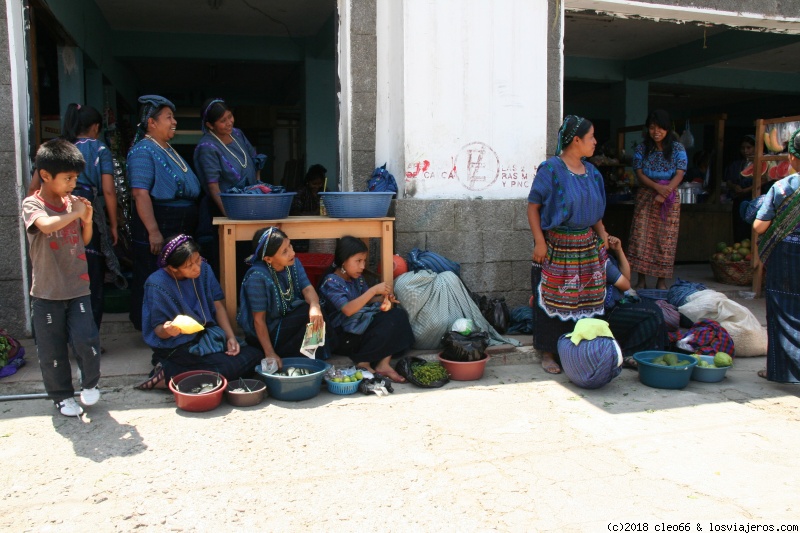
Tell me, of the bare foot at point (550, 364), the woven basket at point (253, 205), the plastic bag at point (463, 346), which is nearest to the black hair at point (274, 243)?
the woven basket at point (253, 205)

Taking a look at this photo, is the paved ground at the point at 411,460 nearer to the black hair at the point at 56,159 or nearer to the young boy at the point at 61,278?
the young boy at the point at 61,278

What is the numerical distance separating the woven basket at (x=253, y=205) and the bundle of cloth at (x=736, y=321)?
345 cm

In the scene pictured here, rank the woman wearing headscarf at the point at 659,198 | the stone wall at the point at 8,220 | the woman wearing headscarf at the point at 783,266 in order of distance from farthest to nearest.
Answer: the woman wearing headscarf at the point at 659,198 → the stone wall at the point at 8,220 → the woman wearing headscarf at the point at 783,266

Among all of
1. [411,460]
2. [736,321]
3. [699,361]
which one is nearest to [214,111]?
[411,460]

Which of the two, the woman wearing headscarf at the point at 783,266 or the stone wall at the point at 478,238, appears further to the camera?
the stone wall at the point at 478,238

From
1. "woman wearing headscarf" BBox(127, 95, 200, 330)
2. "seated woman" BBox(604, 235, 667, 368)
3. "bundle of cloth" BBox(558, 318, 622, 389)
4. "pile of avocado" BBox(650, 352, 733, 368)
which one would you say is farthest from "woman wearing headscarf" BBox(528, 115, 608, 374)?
"woman wearing headscarf" BBox(127, 95, 200, 330)

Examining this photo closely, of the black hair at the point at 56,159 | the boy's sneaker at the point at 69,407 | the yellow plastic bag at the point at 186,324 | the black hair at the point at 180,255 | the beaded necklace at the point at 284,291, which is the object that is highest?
the black hair at the point at 56,159

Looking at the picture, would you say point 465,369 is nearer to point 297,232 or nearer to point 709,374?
point 297,232

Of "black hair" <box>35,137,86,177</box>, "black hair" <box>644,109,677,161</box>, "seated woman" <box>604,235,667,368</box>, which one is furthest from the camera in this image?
"black hair" <box>644,109,677,161</box>

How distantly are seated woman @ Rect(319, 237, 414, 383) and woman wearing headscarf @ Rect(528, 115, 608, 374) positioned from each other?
1.08 metres

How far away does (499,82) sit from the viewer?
5.88 m

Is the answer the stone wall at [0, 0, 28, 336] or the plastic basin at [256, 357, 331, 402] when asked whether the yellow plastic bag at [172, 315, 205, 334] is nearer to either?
the plastic basin at [256, 357, 331, 402]

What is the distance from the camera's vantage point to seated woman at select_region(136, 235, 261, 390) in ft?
13.9

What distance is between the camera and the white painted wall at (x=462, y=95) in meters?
5.64
